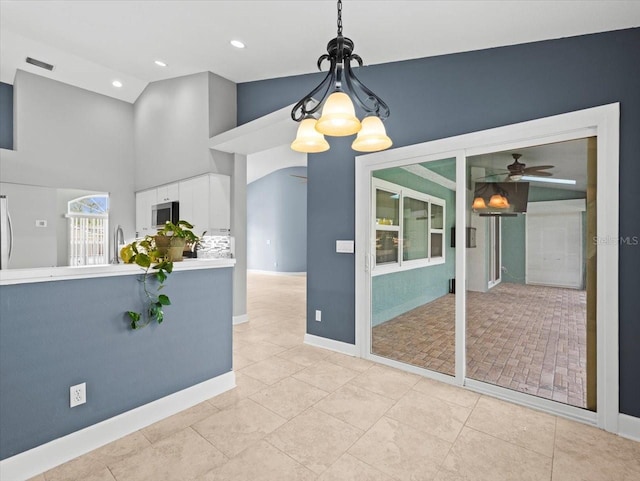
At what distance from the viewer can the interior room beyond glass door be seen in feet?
9.55

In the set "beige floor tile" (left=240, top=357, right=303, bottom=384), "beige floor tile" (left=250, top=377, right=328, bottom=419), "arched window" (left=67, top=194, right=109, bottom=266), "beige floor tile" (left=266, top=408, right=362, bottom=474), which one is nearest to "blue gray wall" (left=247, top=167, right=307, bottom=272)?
"arched window" (left=67, top=194, right=109, bottom=266)

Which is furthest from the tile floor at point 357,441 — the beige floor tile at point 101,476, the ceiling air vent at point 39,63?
the ceiling air vent at point 39,63

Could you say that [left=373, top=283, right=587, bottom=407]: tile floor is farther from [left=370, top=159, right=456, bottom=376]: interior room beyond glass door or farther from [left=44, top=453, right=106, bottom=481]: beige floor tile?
[left=44, top=453, right=106, bottom=481]: beige floor tile

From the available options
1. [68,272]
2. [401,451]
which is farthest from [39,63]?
[401,451]

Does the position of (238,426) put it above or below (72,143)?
below

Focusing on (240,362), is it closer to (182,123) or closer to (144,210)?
(182,123)

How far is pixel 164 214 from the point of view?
5.17 m

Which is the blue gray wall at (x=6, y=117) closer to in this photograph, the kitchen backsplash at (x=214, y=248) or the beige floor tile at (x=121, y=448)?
the kitchen backsplash at (x=214, y=248)

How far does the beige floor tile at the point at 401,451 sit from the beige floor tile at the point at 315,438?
0.10 meters

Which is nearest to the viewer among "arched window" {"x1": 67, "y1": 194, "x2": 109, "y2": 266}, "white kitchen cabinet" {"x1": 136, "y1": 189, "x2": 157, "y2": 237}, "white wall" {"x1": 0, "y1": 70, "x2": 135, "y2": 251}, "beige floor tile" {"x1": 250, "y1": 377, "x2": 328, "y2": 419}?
"beige floor tile" {"x1": 250, "y1": 377, "x2": 328, "y2": 419}

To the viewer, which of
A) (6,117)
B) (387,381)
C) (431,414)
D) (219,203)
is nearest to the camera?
(431,414)

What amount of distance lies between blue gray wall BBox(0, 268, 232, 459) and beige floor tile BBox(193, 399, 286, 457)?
379mm

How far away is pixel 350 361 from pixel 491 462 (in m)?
1.62

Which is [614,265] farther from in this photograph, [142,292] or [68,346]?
[68,346]
